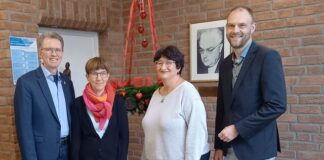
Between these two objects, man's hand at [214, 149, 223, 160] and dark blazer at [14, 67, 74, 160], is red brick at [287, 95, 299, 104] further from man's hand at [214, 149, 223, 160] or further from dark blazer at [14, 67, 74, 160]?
dark blazer at [14, 67, 74, 160]

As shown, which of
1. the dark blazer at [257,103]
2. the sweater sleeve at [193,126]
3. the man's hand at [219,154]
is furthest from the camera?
the man's hand at [219,154]

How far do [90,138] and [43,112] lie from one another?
31 centimetres

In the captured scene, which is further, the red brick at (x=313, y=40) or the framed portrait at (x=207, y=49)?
the framed portrait at (x=207, y=49)

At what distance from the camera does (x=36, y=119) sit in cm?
200

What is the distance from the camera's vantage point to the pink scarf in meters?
2.10

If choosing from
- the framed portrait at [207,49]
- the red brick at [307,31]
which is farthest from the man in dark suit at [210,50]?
the red brick at [307,31]

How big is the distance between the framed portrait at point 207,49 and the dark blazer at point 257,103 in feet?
4.13

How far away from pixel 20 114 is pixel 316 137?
205 cm

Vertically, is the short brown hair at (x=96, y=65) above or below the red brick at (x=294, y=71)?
above

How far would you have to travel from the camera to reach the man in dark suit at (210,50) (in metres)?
3.12

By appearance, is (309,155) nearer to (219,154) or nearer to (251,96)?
(219,154)

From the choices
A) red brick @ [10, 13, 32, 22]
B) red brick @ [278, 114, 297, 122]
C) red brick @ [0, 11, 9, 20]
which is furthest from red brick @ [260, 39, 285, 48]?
red brick @ [0, 11, 9, 20]

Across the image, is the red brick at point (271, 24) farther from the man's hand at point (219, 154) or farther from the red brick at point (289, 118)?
the man's hand at point (219, 154)

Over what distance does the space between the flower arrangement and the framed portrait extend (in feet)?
3.67
